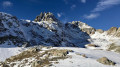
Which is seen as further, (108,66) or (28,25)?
(28,25)

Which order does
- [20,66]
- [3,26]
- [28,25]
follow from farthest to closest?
[28,25], [3,26], [20,66]

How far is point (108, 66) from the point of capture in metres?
28.2

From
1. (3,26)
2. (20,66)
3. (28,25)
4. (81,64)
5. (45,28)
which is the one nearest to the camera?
(81,64)

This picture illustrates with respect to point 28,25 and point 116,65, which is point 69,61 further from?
point 28,25

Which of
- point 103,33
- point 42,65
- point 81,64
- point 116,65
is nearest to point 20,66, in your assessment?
point 42,65

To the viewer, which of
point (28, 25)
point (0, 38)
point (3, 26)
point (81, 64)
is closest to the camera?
point (81, 64)

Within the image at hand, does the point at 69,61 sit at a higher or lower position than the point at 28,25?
lower

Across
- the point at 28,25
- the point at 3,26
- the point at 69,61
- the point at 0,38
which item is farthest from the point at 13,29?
the point at 69,61

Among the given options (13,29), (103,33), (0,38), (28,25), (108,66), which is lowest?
(108,66)

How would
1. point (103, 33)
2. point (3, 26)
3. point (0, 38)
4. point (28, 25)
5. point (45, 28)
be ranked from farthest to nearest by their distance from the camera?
point (103, 33) < point (45, 28) < point (28, 25) < point (3, 26) < point (0, 38)

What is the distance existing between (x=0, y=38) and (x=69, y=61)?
198 ft

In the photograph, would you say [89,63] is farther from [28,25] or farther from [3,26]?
[28,25]

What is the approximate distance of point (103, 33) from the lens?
190 m

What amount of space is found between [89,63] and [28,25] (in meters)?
108
